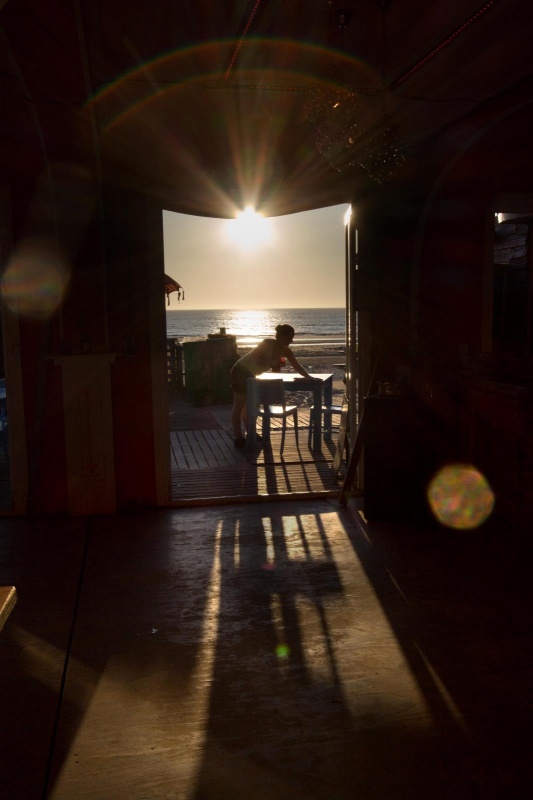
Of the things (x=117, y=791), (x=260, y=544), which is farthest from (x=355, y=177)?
(x=117, y=791)

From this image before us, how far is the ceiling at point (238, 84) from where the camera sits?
333 cm

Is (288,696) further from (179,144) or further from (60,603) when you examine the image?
(179,144)

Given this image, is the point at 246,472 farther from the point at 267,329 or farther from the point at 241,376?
the point at 267,329

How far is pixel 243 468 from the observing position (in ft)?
22.0

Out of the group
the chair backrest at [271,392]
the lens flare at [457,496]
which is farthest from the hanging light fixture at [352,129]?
the chair backrest at [271,392]

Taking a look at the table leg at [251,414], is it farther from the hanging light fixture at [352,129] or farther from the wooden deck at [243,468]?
the hanging light fixture at [352,129]

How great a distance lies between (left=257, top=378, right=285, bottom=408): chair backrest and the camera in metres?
7.07

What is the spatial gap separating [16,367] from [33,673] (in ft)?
9.02

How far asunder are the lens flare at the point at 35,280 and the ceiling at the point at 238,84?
1.88 ft

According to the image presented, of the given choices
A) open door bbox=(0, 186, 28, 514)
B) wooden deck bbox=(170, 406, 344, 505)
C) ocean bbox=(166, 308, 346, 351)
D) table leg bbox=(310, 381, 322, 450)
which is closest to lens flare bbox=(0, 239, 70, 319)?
open door bbox=(0, 186, 28, 514)

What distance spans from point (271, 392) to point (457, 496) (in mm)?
2696

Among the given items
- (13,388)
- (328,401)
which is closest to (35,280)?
(13,388)

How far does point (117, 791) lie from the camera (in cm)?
215

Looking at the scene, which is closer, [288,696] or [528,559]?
[288,696]
